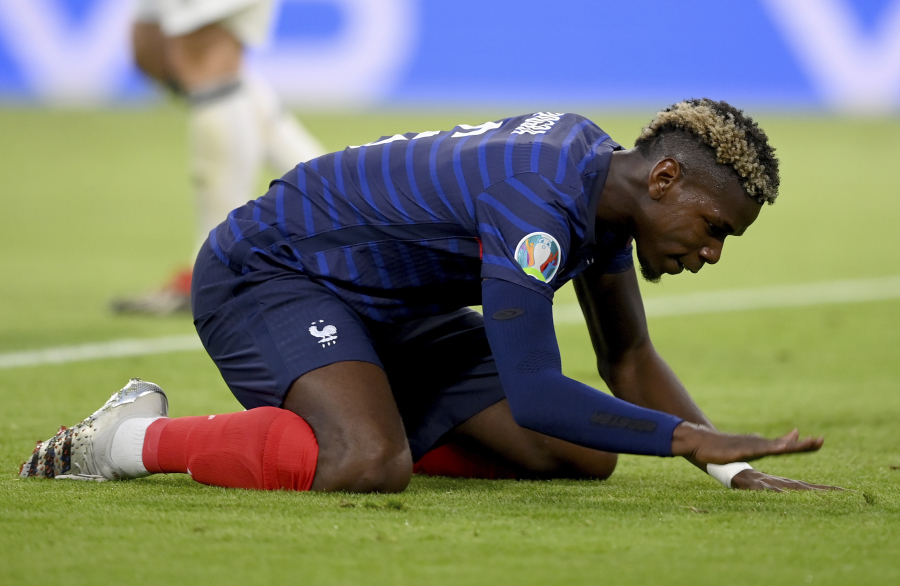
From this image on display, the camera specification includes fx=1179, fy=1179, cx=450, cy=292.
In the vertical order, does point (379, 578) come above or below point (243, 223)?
below

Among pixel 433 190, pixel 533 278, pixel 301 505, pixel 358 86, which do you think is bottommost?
pixel 301 505

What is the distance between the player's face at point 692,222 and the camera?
2.33 meters

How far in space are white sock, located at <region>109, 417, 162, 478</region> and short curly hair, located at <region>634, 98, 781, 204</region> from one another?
1.28 meters

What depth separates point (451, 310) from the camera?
9.21 ft

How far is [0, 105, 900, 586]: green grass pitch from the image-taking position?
1.94 m

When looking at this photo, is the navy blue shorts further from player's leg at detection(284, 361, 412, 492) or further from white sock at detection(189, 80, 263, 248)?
white sock at detection(189, 80, 263, 248)

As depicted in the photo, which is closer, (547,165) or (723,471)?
(547,165)

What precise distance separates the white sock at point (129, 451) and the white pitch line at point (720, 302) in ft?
6.44

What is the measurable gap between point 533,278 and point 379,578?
0.68 metres

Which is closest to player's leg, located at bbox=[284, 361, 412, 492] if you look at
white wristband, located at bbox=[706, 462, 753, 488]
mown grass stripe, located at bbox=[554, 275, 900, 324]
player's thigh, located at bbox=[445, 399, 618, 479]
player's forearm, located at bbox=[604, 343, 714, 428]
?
player's thigh, located at bbox=[445, 399, 618, 479]

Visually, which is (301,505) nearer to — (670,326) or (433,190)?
(433,190)

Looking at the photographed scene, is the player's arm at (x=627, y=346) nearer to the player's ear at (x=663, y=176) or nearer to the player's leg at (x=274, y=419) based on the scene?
the player's ear at (x=663, y=176)

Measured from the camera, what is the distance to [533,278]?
7.39 feet

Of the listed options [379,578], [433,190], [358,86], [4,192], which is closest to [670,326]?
[433,190]
